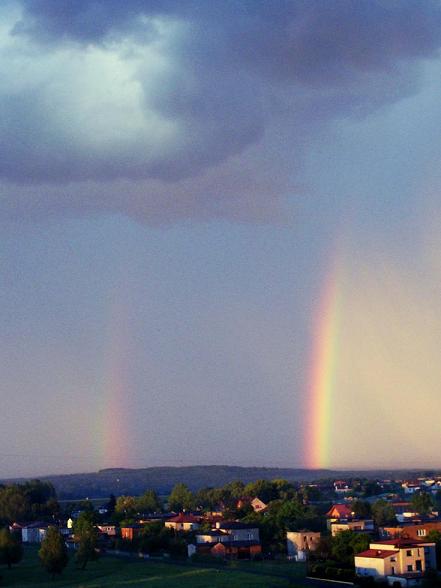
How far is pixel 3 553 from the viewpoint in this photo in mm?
54125

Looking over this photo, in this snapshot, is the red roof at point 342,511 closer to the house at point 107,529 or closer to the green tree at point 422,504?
the green tree at point 422,504

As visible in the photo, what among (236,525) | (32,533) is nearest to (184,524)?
(236,525)

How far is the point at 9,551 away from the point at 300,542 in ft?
61.1

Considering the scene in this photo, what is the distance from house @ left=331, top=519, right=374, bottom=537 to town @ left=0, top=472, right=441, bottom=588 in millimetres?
103

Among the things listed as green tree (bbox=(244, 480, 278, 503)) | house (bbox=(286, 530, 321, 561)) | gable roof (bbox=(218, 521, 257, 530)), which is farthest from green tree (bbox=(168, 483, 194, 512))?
house (bbox=(286, 530, 321, 561))

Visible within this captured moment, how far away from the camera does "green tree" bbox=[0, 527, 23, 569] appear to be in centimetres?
5412

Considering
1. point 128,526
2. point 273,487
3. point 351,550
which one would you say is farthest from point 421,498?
point 351,550

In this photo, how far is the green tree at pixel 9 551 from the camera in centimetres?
5412

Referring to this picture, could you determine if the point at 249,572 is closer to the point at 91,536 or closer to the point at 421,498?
the point at 91,536

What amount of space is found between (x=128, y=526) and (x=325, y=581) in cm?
3148

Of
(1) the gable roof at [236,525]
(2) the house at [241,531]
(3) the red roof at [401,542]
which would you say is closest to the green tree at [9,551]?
(2) the house at [241,531]

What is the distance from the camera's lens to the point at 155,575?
156ft

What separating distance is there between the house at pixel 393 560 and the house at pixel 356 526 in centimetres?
1118

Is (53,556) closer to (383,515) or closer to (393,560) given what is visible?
(393,560)
